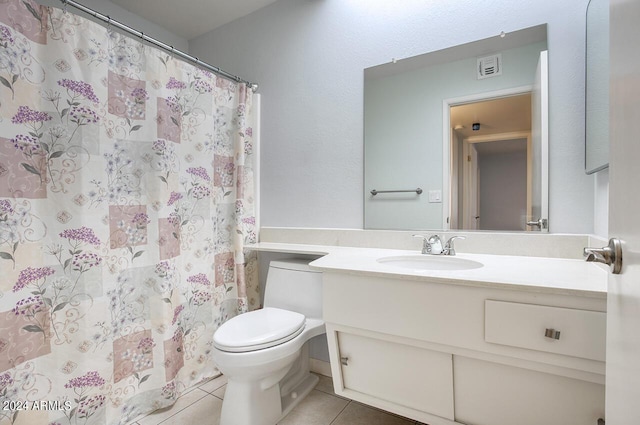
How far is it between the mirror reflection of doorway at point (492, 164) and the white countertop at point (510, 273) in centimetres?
19

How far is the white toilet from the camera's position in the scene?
1250 millimetres

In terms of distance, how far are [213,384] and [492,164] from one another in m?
1.93

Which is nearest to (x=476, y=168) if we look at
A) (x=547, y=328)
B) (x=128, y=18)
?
(x=547, y=328)

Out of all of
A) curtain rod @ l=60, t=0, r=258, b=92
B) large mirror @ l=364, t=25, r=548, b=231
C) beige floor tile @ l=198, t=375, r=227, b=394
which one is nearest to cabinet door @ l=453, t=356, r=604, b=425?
large mirror @ l=364, t=25, r=548, b=231

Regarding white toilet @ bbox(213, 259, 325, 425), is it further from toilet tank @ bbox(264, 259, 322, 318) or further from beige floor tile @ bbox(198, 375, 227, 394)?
beige floor tile @ bbox(198, 375, 227, 394)

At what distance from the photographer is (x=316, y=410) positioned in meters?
1.54

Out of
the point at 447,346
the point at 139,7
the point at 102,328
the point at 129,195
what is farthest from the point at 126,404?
the point at 139,7

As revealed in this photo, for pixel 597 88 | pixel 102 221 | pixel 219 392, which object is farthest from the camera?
pixel 219 392

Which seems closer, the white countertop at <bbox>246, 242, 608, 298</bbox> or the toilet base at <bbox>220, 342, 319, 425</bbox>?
the white countertop at <bbox>246, 242, 608, 298</bbox>

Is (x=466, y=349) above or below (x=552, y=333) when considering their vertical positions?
below

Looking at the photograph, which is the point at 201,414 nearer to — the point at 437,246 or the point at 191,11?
the point at 437,246

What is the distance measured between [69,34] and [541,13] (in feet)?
6.72

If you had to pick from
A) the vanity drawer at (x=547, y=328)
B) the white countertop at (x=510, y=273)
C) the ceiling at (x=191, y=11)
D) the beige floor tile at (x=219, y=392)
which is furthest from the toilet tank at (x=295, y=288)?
the ceiling at (x=191, y=11)

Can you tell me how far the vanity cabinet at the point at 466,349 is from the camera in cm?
87
